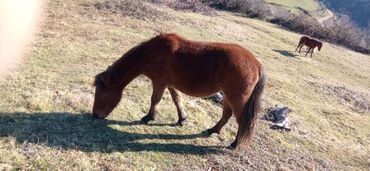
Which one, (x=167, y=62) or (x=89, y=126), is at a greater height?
(x=167, y=62)

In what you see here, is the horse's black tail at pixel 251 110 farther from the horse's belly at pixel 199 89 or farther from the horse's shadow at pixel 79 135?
the horse's shadow at pixel 79 135

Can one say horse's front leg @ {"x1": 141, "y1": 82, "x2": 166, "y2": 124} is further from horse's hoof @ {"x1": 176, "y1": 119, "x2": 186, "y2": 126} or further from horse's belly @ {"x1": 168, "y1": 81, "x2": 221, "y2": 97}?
horse's hoof @ {"x1": 176, "y1": 119, "x2": 186, "y2": 126}

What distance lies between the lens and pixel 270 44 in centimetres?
2189

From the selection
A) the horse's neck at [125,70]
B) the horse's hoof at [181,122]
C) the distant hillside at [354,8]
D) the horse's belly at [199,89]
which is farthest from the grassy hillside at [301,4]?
the horse's neck at [125,70]

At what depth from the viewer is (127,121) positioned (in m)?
8.07

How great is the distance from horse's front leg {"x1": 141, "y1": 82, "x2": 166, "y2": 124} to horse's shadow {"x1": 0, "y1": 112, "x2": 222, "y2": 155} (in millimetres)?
268

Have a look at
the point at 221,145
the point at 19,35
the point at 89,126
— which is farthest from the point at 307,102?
the point at 19,35

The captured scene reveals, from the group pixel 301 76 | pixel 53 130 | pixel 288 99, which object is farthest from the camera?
pixel 301 76

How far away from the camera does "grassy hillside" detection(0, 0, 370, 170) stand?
679cm

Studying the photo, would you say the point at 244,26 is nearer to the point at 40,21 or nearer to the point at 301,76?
the point at 301,76

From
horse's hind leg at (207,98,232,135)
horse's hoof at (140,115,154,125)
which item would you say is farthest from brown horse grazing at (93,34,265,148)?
horse's hoof at (140,115,154,125)

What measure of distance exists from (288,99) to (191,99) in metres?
4.04

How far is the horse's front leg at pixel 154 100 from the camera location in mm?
7802

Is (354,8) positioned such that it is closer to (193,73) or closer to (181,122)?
(181,122)
